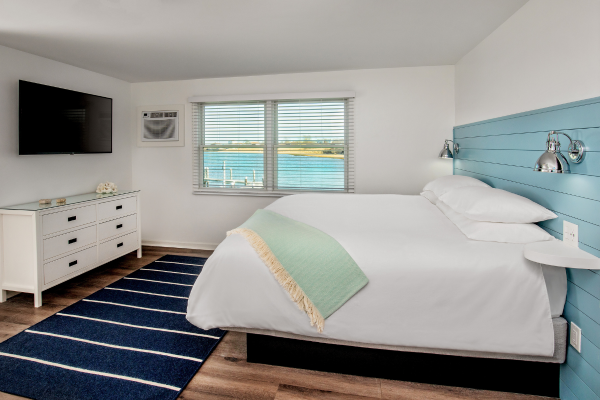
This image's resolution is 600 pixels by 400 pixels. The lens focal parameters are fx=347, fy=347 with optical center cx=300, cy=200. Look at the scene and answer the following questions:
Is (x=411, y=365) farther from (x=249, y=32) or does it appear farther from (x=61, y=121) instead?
(x=61, y=121)

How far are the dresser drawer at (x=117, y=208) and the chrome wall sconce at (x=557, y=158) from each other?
12.6ft

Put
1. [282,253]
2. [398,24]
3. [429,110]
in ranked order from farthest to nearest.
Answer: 1. [429,110]
2. [398,24]
3. [282,253]

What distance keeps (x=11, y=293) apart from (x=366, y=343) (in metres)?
3.23

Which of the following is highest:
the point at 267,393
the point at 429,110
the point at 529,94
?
the point at 429,110

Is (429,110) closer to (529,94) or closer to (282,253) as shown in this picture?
(529,94)

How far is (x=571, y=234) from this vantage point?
1809 millimetres

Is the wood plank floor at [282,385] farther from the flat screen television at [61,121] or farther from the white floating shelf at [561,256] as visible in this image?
the flat screen television at [61,121]

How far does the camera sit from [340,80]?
421cm

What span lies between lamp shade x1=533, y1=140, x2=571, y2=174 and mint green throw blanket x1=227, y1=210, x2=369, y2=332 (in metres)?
1.04

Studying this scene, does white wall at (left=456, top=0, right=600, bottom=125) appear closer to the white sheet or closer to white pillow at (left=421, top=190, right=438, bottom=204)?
white pillow at (left=421, top=190, right=438, bottom=204)

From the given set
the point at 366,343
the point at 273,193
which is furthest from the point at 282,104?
the point at 366,343

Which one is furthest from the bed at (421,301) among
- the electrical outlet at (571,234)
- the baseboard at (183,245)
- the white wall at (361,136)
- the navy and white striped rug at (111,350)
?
the baseboard at (183,245)

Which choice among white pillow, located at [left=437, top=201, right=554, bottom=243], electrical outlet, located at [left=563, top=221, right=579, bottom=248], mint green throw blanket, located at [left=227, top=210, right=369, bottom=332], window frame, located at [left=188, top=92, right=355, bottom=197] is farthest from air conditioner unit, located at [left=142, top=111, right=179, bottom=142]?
electrical outlet, located at [left=563, top=221, right=579, bottom=248]

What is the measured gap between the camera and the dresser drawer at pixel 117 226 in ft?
12.1
